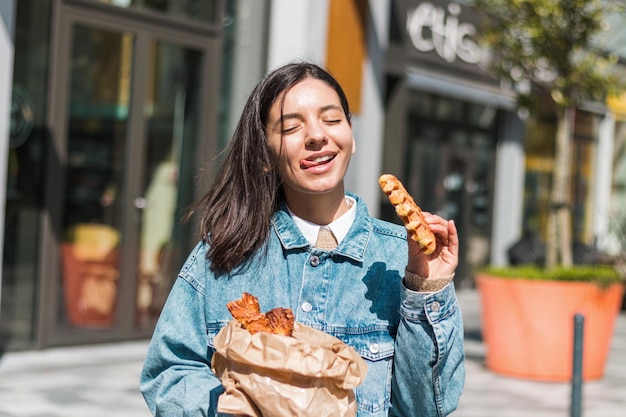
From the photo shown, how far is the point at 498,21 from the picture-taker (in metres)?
8.72

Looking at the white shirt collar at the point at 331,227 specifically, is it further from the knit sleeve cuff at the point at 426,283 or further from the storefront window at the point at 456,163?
the storefront window at the point at 456,163

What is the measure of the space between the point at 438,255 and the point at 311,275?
0.28 meters

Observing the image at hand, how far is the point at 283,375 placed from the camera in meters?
1.69

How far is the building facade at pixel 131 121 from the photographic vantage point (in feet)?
25.5

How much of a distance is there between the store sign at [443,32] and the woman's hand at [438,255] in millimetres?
9878

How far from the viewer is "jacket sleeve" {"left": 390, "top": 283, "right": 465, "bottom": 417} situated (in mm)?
1944

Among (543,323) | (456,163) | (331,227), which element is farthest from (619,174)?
(331,227)

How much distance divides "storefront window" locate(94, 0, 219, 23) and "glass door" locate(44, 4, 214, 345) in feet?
0.66

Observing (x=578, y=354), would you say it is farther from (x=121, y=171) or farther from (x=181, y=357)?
Answer: (x=121, y=171)

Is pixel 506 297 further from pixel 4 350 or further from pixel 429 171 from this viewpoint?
pixel 429 171

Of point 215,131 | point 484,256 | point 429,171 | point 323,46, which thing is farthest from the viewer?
point 484,256

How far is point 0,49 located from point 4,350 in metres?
2.32

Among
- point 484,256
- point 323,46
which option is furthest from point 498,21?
point 484,256

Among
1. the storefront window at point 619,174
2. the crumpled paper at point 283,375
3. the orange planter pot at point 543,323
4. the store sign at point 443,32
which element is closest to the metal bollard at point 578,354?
the orange planter pot at point 543,323
